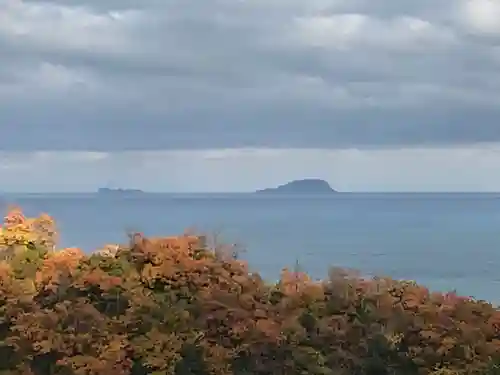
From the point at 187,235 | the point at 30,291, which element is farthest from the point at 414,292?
the point at 30,291

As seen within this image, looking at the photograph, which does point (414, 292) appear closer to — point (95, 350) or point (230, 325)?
point (230, 325)

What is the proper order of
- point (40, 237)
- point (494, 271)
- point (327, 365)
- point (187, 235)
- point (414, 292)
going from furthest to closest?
point (494, 271) → point (40, 237) → point (187, 235) → point (414, 292) → point (327, 365)

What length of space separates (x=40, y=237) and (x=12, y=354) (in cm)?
174

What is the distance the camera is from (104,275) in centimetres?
763

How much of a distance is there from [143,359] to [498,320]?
2.74m

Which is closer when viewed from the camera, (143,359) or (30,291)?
(143,359)

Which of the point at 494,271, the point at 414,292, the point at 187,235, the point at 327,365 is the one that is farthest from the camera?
the point at 494,271

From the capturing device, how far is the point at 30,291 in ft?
25.2

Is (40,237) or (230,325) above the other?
(40,237)

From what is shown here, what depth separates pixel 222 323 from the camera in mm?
7215

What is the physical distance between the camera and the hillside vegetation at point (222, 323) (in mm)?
6930

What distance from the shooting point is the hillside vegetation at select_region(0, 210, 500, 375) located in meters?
6.93

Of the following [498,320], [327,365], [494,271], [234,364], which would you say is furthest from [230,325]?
[494,271]

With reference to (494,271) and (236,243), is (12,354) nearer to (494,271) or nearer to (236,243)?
(236,243)
